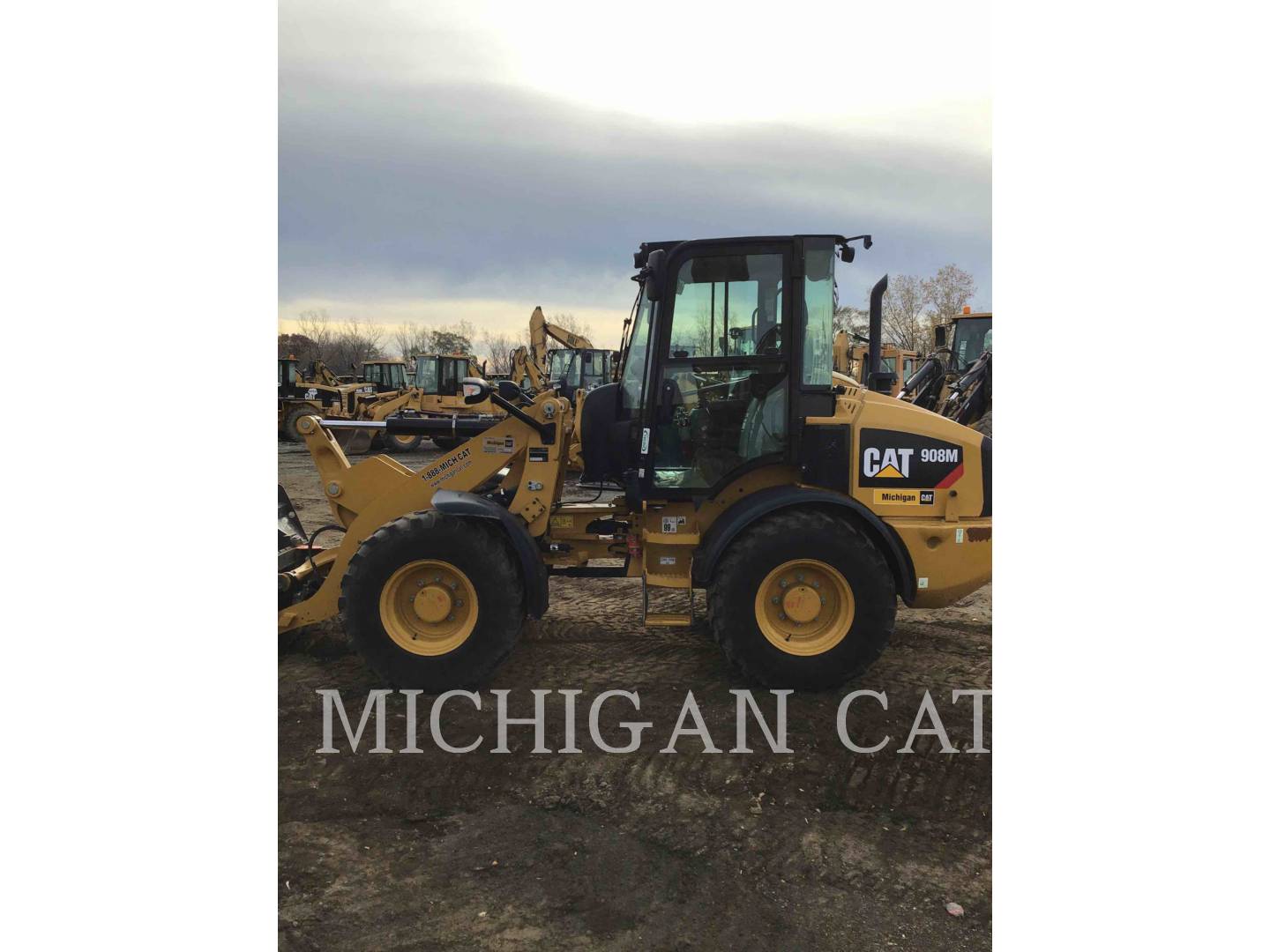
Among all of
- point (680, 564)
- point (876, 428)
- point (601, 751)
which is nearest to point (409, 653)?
point (601, 751)

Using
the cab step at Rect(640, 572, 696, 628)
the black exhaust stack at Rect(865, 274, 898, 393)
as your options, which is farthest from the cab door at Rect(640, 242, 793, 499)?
the cab step at Rect(640, 572, 696, 628)

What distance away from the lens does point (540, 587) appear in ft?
15.4

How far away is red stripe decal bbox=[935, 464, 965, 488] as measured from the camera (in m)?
4.67

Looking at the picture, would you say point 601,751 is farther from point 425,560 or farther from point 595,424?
point 595,424

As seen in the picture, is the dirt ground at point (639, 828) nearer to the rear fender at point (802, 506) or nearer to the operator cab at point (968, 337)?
the rear fender at point (802, 506)

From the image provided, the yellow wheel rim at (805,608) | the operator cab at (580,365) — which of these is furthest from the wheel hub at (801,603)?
the operator cab at (580,365)

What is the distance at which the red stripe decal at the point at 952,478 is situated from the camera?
4.67 meters

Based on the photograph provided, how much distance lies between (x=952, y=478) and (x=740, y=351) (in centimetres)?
147

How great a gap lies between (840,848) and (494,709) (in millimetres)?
2036

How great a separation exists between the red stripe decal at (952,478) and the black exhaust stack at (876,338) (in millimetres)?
692

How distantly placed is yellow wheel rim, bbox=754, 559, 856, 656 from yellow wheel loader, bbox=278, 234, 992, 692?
0.03ft

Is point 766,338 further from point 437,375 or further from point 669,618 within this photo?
point 437,375

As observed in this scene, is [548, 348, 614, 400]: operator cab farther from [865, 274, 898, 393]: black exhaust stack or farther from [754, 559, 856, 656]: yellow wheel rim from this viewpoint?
[754, 559, 856, 656]: yellow wheel rim

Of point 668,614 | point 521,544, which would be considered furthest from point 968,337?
point 521,544
